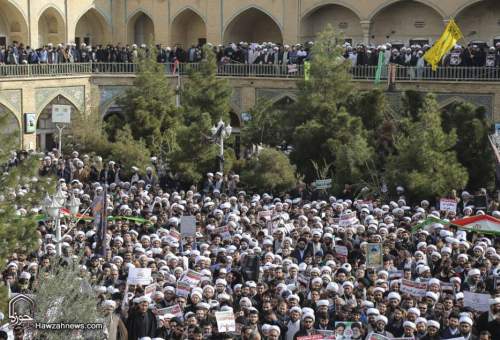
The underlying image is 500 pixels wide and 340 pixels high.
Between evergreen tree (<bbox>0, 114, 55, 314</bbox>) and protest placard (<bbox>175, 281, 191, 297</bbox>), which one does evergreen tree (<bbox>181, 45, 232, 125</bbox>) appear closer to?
protest placard (<bbox>175, 281, 191, 297</bbox>)

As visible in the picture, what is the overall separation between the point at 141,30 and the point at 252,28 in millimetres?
4437

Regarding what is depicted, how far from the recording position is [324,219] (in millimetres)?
18344

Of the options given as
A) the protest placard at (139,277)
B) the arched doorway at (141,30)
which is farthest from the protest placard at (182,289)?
the arched doorway at (141,30)

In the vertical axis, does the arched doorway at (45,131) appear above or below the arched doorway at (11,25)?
below

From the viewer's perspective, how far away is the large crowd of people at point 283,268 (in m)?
11.9

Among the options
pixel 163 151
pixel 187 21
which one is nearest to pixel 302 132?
pixel 163 151

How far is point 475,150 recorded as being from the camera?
21906mm

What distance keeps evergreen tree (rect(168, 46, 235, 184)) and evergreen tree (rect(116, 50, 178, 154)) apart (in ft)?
2.43

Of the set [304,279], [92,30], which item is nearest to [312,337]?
[304,279]

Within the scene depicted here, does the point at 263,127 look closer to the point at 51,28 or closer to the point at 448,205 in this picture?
the point at 448,205

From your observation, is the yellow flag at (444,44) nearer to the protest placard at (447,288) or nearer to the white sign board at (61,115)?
the white sign board at (61,115)

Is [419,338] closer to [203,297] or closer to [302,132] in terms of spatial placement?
[203,297]

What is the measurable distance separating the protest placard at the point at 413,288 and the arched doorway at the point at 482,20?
2018 centimetres

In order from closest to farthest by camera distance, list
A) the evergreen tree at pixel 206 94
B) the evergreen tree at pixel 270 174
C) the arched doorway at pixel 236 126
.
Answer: the evergreen tree at pixel 270 174 → the evergreen tree at pixel 206 94 → the arched doorway at pixel 236 126
